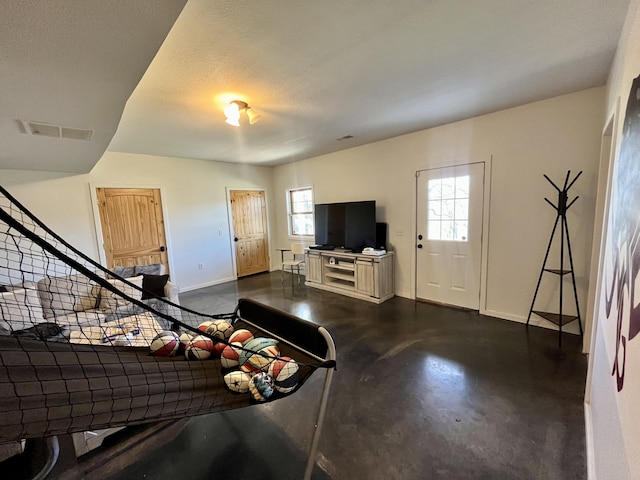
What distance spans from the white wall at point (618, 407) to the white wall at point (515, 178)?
1031 millimetres

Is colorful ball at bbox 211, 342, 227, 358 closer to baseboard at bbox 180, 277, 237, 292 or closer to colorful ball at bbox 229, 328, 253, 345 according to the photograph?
colorful ball at bbox 229, 328, 253, 345

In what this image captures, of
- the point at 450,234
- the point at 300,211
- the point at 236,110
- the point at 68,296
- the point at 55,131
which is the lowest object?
the point at 68,296

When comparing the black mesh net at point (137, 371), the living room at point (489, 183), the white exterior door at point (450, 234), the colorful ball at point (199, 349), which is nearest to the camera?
the black mesh net at point (137, 371)

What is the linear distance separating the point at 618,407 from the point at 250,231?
5.90 metres

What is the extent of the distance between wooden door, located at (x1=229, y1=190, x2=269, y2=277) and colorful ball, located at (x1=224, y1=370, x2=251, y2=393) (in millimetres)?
4772

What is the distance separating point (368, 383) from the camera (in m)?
2.27

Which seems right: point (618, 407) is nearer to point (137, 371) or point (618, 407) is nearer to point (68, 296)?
point (137, 371)

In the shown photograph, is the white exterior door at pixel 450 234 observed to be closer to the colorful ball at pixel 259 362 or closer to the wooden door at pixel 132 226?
the colorful ball at pixel 259 362

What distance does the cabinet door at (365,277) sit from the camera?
4148 mm

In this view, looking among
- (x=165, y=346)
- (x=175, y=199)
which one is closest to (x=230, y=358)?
(x=165, y=346)

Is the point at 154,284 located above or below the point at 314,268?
above

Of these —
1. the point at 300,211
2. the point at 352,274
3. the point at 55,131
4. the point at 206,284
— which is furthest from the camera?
the point at 300,211

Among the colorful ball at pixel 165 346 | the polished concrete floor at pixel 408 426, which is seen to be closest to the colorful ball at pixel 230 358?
the colorful ball at pixel 165 346

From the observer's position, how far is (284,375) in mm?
1300
